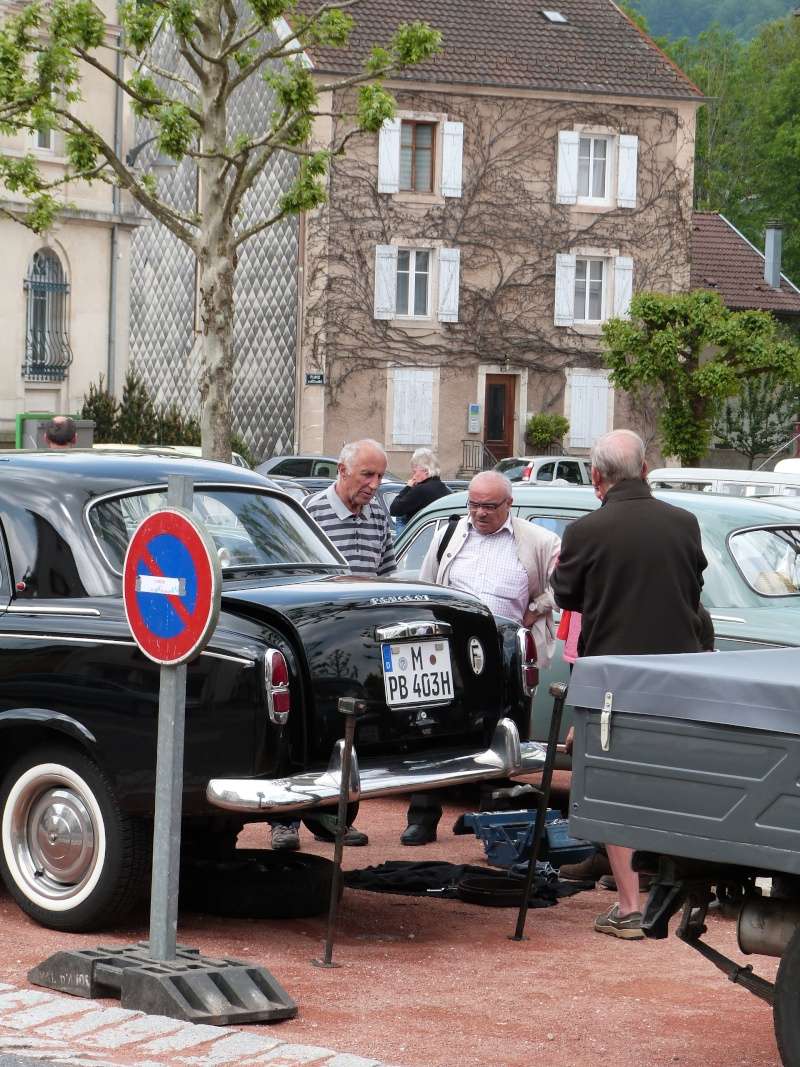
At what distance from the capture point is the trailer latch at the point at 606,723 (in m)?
5.45

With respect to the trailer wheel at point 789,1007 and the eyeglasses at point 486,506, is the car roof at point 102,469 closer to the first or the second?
the eyeglasses at point 486,506

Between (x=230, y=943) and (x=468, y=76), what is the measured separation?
130 feet

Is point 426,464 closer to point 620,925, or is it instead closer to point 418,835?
point 418,835

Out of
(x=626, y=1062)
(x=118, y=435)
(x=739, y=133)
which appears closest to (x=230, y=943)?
(x=626, y=1062)

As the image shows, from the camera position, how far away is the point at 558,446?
1829 inches

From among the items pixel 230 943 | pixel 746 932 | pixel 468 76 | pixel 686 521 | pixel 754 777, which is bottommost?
pixel 230 943

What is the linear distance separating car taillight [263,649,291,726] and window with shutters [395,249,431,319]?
3854cm

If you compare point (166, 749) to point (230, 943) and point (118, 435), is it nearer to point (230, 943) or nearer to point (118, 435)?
point (230, 943)

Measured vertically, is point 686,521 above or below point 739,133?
below

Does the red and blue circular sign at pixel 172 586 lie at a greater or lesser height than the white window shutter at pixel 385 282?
lesser

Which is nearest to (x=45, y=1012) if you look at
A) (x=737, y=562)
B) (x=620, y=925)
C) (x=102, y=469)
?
(x=620, y=925)

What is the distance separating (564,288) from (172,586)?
4122cm

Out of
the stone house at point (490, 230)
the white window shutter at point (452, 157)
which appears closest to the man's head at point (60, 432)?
the stone house at point (490, 230)

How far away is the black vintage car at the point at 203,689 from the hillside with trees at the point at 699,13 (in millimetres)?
154856
